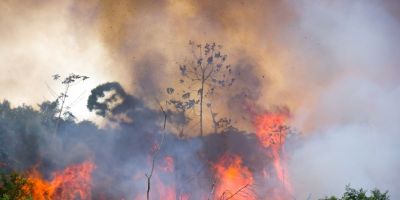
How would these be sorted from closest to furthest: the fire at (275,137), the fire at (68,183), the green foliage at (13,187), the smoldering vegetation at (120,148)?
1. the green foliage at (13,187)
2. the fire at (68,183)
3. the smoldering vegetation at (120,148)
4. the fire at (275,137)

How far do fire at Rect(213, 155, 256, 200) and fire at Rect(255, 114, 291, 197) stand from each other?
3840mm

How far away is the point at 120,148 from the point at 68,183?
924 cm

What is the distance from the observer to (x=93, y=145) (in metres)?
45.2

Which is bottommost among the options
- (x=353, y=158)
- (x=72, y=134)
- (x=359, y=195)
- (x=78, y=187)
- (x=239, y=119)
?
(x=359, y=195)

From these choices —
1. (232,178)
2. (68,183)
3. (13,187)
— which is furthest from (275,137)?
(13,187)

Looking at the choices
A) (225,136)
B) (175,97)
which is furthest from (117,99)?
(225,136)

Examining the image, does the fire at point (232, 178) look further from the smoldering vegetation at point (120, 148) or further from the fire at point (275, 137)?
the fire at point (275, 137)

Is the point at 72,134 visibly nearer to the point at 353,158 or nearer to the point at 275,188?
the point at 275,188

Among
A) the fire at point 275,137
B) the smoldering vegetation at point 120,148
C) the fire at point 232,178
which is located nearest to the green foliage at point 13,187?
the smoldering vegetation at point 120,148

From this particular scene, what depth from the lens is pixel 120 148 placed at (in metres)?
46.1

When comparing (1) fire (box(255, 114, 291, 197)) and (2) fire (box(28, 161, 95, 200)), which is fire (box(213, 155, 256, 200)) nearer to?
(1) fire (box(255, 114, 291, 197))

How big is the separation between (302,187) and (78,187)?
79.9 ft

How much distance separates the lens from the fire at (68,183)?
117 feet

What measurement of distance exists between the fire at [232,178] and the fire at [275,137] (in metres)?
3.84
